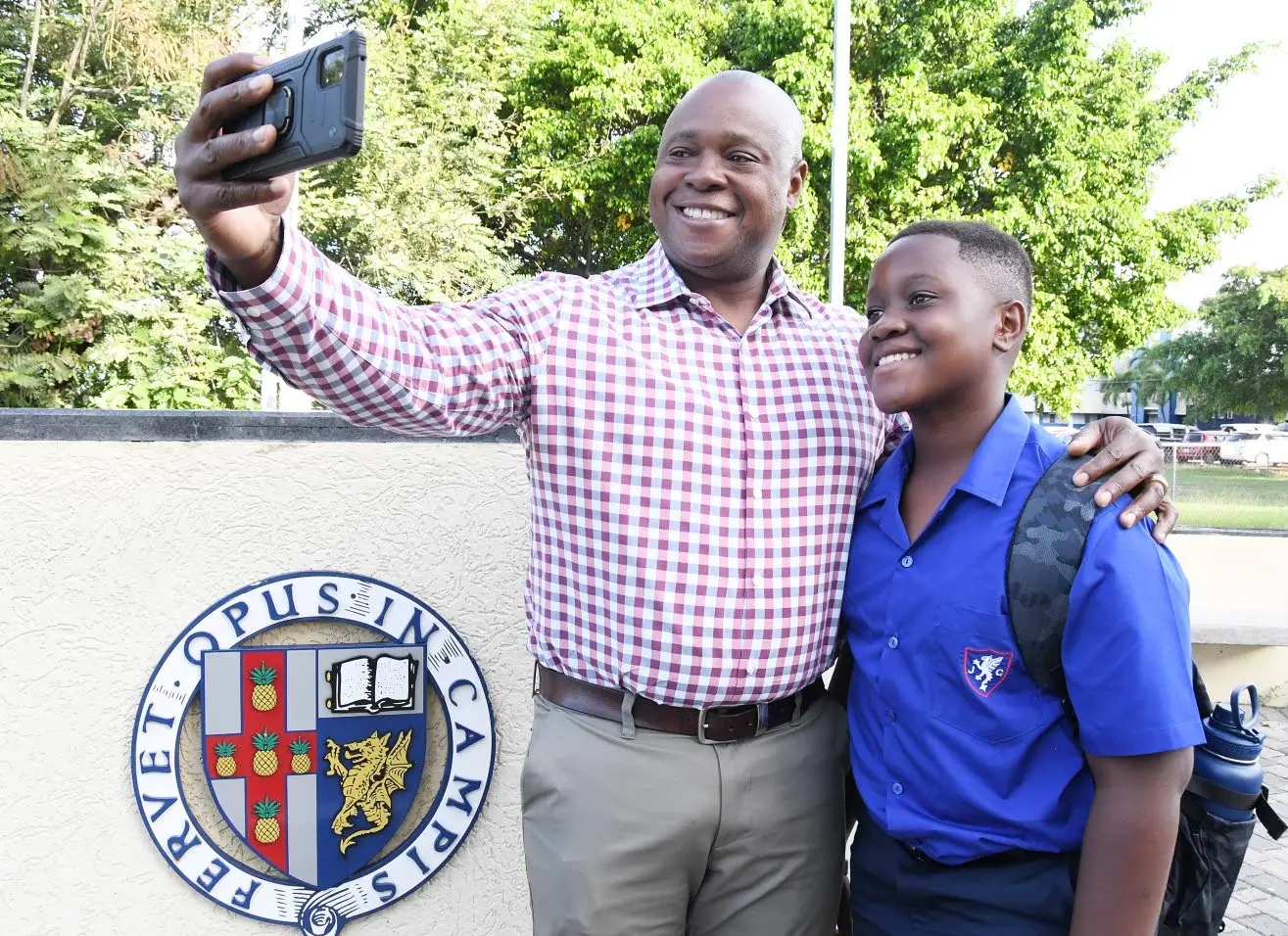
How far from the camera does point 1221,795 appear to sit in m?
1.75

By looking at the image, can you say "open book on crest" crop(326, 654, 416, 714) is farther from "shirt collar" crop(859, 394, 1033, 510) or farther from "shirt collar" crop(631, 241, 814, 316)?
"shirt collar" crop(859, 394, 1033, 510)

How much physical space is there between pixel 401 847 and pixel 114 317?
930 cm

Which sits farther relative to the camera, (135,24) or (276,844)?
(135,24)

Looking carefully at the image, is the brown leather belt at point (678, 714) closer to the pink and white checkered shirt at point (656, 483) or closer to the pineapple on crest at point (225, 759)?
the pink and white checkered shirt at point (656, 483)

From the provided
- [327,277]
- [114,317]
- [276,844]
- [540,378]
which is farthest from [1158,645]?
[114,317]

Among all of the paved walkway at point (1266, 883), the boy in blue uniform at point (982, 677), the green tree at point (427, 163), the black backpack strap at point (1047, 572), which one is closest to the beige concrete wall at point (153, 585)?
the boy in blue uniform at point (982, 677)

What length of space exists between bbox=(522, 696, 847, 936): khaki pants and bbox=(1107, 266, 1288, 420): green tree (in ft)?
86.2

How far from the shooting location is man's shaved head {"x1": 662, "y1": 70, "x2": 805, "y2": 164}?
216 centimetres

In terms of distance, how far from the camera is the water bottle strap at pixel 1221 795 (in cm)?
175

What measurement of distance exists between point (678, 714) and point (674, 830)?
0.68 ft

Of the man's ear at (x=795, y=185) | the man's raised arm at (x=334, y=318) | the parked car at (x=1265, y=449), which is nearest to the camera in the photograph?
the man's raised arm at (x=334, y=318)

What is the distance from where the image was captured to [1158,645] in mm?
1581

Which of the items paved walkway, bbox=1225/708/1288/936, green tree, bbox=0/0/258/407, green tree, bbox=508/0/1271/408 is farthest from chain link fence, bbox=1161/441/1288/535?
green tree, bbox=0/0/258/407

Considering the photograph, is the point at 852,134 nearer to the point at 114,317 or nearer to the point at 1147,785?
the point at 114,317
